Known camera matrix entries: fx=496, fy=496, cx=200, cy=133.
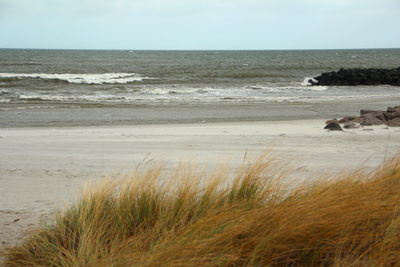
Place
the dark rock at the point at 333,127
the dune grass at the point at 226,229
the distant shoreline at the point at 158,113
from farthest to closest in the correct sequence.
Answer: the distant shoreline at the point at 158,113
the dark rock at the point at 333,127
the dune grass at the point at 226,229

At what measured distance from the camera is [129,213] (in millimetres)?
4250

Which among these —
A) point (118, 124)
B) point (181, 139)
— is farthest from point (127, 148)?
point (118, 124)

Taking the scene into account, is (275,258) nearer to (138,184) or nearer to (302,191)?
(302,191)

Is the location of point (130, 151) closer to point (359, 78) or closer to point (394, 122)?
point (394, 122)

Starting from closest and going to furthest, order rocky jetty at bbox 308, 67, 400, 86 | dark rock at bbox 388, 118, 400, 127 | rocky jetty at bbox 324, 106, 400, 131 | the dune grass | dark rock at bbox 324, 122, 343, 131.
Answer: the dune grass → dark rock at bbox 324, 122, 343, 131 → rocky jetty at bbox 324, 106, 400, 131 → dark rock at bbox 388, 118, 400, 127 → rocky jetty at bbox 308, 67, 400, 86

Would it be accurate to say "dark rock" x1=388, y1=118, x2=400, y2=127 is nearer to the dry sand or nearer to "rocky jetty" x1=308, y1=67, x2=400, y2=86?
the dry sand

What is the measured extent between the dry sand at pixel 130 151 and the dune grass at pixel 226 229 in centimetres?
99

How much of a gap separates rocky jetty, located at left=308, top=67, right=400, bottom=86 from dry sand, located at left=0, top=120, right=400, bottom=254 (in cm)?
2555

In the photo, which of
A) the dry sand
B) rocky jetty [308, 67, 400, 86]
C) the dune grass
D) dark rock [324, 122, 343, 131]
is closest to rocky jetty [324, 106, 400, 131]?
dark rock [324, 122, 343, 131]

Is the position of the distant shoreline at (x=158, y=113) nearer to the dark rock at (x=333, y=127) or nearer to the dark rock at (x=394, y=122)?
the dark rock at (x=394, y=122)

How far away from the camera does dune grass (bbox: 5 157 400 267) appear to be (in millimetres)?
3271

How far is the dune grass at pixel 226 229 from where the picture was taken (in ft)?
10.7

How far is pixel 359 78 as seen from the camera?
38.2m

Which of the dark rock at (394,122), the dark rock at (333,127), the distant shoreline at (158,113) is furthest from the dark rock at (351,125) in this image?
the distant shoreline at (158,113)
